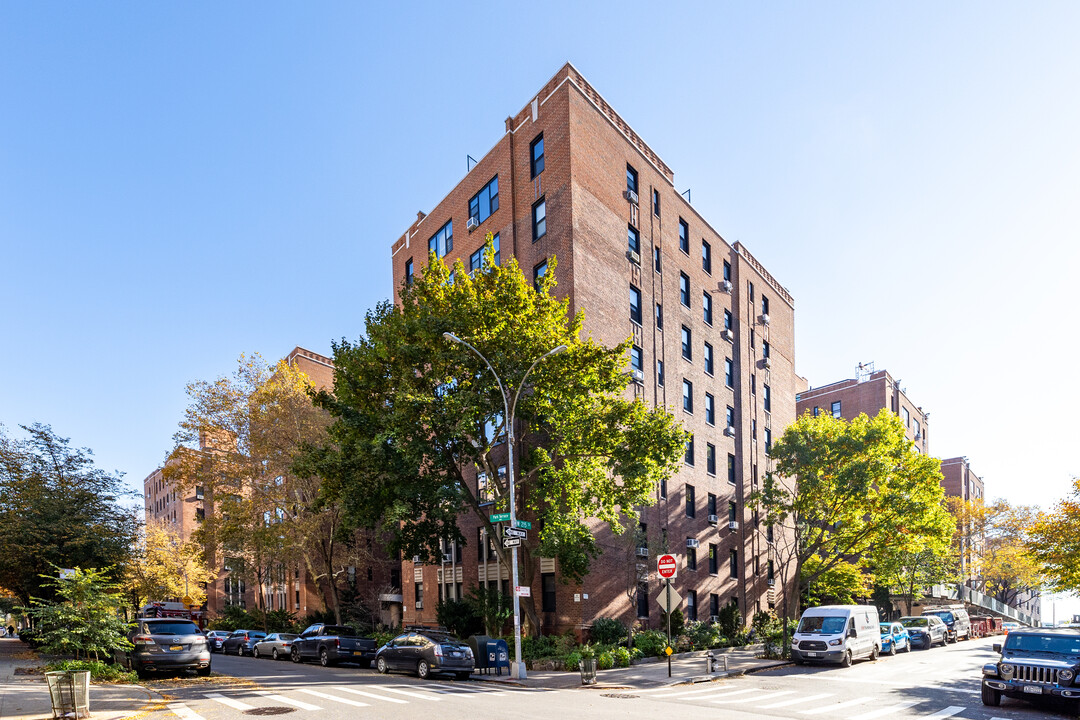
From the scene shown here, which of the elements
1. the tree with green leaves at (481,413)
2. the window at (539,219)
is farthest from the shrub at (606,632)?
the window at (539,219)

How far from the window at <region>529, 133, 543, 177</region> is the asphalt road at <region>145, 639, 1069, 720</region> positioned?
2333 centimetres

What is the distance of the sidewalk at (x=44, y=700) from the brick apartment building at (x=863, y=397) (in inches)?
2460

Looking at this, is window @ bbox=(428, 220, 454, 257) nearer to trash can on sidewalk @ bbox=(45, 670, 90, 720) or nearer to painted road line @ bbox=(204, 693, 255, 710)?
painted road line @ bbox=(204, 693, 255, 710)

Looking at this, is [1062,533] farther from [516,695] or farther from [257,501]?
[257,501]

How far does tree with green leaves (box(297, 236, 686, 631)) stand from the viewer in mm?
25984

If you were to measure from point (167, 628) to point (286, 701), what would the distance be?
765 cm

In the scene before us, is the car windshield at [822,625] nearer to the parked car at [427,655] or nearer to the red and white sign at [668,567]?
the red and white sign at [668,567]

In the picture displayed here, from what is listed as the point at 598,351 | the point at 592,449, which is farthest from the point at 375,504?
the point at 598,351

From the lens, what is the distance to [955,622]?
4684 cm

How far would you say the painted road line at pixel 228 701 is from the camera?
15805 millimetres

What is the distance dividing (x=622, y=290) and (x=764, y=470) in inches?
763

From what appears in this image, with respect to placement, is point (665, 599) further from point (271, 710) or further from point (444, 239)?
point (444, 239)

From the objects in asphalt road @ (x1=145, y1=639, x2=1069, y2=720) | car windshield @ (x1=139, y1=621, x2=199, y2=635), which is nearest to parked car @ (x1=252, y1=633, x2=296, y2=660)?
asphalt road @ (x1=145, y1=639, x2=1069, y2=720)

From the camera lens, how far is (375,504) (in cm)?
2731
